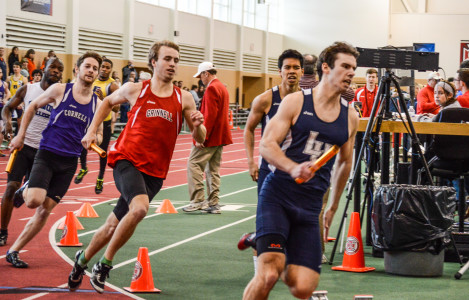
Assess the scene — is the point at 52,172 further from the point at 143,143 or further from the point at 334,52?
the point at 334,52

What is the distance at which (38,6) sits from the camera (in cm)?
2712

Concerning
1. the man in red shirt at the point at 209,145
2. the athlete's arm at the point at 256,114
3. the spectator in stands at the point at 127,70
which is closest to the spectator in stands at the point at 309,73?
the athlete's arm at the point at 256,114

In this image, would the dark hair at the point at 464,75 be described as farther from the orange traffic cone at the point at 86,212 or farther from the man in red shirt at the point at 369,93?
the orange traffic cone at the point at 86,212

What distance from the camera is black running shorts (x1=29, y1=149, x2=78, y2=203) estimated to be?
8188mm

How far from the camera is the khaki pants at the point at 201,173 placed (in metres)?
12.6

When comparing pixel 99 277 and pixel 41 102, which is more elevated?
pixel 41 102

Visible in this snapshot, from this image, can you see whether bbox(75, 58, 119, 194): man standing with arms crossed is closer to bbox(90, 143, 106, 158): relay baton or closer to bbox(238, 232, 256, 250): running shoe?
bbox(90, 143, 106, 158): relay baton

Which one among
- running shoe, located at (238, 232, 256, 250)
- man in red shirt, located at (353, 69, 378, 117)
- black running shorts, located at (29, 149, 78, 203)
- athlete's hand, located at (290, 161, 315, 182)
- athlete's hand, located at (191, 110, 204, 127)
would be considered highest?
man in red shirt, located at (353, 69, 378, 117)

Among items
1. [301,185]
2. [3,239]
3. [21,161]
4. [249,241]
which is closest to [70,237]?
[3,239]

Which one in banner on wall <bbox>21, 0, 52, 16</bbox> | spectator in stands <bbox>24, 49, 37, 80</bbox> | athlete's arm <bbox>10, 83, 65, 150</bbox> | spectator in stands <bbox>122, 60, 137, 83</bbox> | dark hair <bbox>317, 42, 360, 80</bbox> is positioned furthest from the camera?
spectator in stands <bbox>122, 60, 137, 83</bbox>

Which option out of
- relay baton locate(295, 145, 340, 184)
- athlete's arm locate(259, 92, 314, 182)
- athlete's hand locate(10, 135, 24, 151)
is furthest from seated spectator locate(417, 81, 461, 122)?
relay baton locate(295, 145, 340, 184)

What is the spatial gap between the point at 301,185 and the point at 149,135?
78.5 inches

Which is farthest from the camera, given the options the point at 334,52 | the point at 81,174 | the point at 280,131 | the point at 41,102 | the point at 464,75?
the point at 81,174

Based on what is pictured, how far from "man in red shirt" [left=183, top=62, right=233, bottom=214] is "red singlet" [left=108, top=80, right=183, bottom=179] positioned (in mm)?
5321
